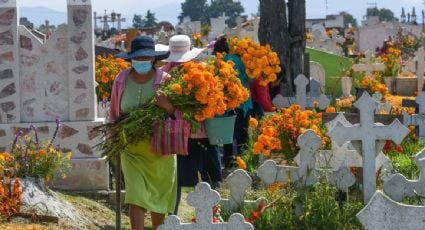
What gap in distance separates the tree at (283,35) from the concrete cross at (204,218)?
10483 mm

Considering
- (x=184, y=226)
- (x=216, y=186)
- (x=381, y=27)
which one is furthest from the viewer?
(x=381, y=27)

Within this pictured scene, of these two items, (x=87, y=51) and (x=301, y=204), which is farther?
(x=87, y=51)

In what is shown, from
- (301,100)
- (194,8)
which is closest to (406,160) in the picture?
(301,100)

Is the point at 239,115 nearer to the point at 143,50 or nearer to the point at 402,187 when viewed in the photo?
the point at 143,50

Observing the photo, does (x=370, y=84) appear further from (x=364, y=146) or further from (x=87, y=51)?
(x=364, y=146)

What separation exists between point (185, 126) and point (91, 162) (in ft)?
10.1

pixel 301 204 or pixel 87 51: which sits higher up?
pixel 87 51

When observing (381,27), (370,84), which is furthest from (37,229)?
(381,27)

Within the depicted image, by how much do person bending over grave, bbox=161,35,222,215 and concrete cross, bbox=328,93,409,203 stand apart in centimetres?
159

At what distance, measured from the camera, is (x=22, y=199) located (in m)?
7.64

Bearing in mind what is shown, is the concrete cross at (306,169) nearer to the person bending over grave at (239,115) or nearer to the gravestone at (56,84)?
the gravestone at (56,84)

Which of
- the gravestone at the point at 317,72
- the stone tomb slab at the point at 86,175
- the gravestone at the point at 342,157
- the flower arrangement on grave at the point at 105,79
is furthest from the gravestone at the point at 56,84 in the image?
the gravestone at the point at 317,72

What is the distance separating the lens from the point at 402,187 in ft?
18.8

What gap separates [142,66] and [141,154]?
61 centimetres
